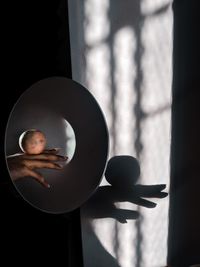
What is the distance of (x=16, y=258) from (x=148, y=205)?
44 centimetres

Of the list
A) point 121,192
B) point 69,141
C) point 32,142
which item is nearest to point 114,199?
point 121,192

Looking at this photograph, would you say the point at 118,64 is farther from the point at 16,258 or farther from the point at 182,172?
the point at 16,258

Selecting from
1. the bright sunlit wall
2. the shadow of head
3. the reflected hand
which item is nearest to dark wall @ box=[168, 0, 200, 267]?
the bright sunlit wall

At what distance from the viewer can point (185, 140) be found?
1.33 m

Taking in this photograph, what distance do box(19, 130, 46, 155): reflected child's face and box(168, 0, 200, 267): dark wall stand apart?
0.46 meters

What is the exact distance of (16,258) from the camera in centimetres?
115

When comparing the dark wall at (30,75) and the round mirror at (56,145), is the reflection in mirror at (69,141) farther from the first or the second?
the dark wall at (30,75)

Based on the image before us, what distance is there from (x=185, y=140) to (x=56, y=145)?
1.44ft

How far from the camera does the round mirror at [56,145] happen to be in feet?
3.37

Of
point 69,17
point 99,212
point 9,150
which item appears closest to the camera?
point 9,150

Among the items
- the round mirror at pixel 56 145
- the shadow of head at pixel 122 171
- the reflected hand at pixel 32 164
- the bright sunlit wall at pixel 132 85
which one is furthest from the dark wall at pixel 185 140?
the reflected hand at pixel 32 164

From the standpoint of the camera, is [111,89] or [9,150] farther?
[111,89]

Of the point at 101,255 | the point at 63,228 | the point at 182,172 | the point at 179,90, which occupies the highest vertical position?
the point at 179,90

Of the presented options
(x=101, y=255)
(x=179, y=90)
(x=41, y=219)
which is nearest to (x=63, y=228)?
(x=41, y=219)
